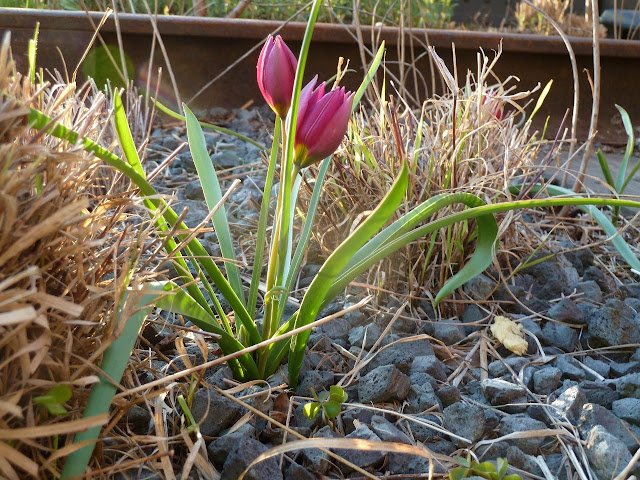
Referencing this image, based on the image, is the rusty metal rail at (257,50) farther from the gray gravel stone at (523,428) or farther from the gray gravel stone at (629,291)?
the gray gravel stone at (523,428)

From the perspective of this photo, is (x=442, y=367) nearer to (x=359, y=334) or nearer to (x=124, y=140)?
(x=359, y=334)

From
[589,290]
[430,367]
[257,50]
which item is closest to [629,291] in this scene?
[589,290]

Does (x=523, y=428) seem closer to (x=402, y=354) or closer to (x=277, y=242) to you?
(x=402, y=354)

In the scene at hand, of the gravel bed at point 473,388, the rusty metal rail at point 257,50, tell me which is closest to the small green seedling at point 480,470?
the gravel bed at point 473,388

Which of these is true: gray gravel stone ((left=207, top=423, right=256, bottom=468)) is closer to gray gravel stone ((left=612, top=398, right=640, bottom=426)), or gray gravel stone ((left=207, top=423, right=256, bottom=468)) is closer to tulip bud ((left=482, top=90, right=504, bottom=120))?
gray gravel stone ((left=612, top=398, right=640, bottom=426))

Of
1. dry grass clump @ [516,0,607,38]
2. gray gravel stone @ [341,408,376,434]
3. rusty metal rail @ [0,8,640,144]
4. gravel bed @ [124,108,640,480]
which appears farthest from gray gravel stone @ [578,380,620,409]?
dry grass clump @ [516,0,607,38]

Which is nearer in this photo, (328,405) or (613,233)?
(328,405)
